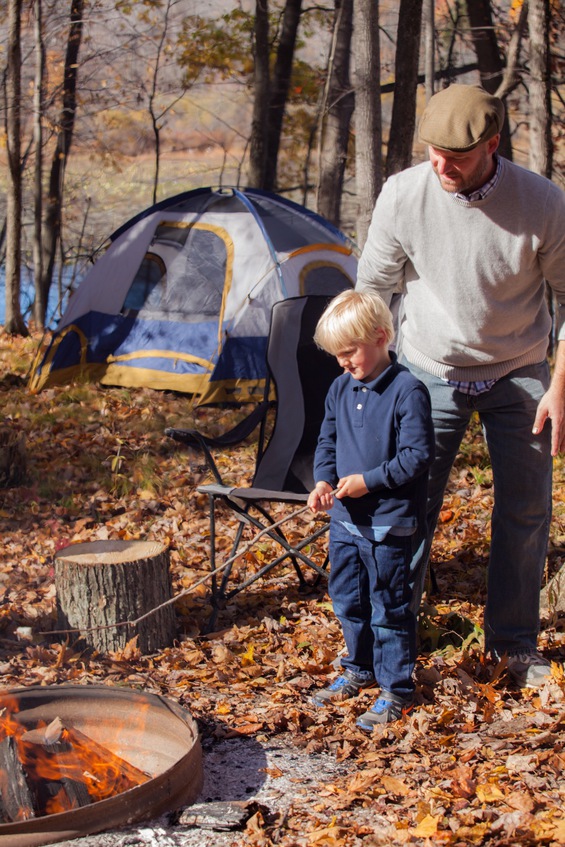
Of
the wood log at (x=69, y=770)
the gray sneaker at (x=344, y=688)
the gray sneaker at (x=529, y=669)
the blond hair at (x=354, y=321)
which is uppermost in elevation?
the blond hair at (x=354, y=321)

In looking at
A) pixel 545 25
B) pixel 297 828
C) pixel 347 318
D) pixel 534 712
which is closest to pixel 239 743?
pixel 297 828

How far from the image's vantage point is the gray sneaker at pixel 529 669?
3.11m

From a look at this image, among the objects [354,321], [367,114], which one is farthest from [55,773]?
[367,114]

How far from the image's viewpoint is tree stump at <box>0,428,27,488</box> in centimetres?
580

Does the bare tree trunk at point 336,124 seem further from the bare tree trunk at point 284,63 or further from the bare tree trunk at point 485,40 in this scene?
the bare tree trunk at point 485,40

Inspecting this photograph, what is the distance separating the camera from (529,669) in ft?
10.3

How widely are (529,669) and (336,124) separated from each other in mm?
10398

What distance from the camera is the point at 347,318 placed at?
2768mm

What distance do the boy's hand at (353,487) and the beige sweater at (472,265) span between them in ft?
1.67

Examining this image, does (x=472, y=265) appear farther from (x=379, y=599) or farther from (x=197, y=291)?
(x=197, y=291)

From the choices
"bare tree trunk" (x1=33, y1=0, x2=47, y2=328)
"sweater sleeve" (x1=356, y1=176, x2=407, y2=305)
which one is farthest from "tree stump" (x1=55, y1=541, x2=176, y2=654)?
"bare tree trunk" (x1=33, y1=0, x2=47, y2=328)

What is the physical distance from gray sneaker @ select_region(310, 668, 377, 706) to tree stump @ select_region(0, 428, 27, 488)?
3320 millimetres

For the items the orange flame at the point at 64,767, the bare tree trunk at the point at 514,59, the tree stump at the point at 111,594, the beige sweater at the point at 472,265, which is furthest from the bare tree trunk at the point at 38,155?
the orange flame at the point at 64,767

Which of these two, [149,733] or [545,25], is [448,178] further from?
[545,25]
